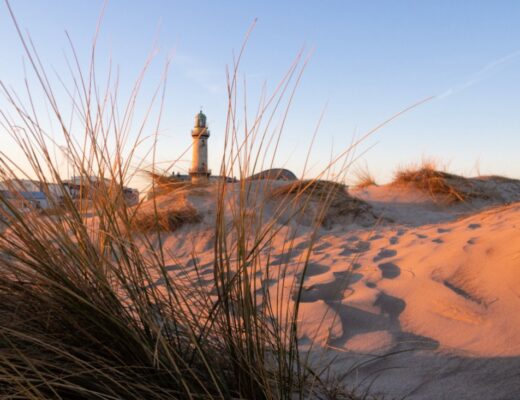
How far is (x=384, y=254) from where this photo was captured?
9.48 feet

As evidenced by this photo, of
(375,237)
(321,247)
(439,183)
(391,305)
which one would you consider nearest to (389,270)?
(391,305)

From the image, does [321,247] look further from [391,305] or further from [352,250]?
[391,305]

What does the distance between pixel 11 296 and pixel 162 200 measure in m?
4.09

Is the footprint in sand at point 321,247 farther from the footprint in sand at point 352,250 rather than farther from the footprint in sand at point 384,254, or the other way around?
the footprint in sand at point 384,254

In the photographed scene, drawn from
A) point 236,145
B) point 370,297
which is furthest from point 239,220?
point 370,297

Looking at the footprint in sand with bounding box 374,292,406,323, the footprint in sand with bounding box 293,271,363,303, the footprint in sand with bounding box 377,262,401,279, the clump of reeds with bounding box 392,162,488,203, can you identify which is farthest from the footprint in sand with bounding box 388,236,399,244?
the clump of reeds with bounding box 392,162,488,203

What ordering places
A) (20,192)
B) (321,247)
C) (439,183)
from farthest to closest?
(439,183)
(321,247)
(20,192)

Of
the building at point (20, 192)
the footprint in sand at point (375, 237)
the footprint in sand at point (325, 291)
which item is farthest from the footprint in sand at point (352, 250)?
the building at point (20, 192)

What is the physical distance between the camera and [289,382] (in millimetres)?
969

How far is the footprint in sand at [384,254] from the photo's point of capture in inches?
110

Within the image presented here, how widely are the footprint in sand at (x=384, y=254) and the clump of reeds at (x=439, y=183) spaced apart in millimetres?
3975

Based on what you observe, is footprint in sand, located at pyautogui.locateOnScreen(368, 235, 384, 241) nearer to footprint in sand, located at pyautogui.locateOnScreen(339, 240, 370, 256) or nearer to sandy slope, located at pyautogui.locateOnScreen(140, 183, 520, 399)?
footprint in sand, located at pyautogui.locateOnScreen(339, 240, 370, 256)

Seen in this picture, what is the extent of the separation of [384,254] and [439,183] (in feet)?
14.4

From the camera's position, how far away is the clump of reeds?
652 centimetres
